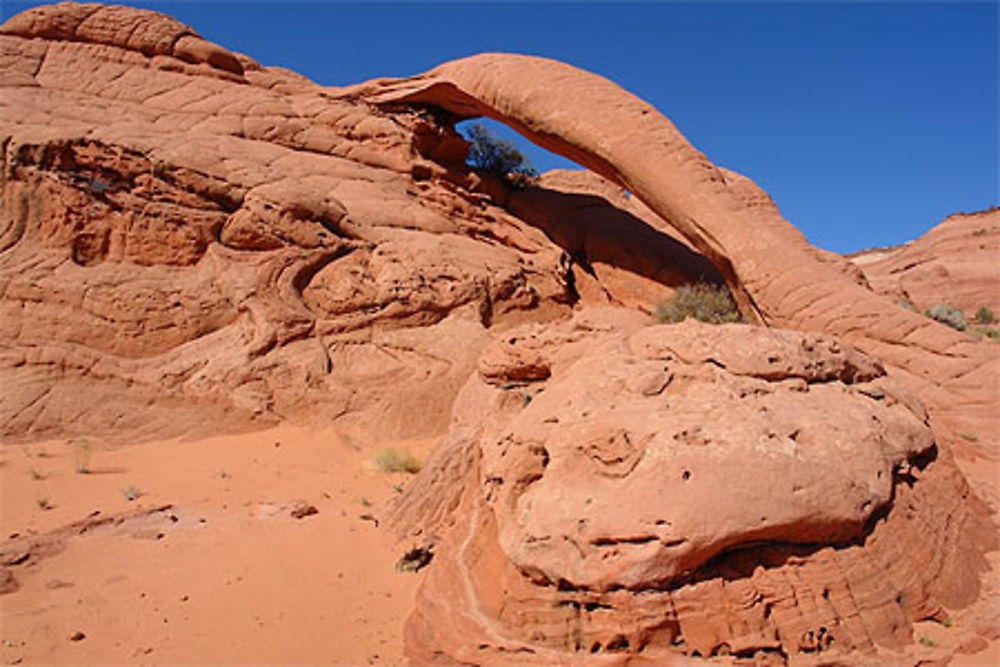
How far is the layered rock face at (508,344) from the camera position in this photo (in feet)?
11.0

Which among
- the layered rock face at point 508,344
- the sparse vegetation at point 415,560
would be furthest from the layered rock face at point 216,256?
the sparse vegetation at point 415,560

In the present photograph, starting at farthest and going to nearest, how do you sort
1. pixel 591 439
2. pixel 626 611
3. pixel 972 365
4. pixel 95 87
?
pixel 95 87
pixel 972 365
pixel 591 439
pixel 626 611

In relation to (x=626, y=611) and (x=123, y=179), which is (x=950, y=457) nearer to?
(x=626, y=611)

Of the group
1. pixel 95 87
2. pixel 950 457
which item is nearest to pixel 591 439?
pixel 950 457

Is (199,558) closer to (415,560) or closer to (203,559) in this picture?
(203,559)

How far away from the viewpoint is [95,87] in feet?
34.1

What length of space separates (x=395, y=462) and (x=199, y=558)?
244 cm

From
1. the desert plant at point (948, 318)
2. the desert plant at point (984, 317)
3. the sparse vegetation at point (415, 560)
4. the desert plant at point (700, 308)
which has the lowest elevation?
the sparse vegetation at point (415, 560)

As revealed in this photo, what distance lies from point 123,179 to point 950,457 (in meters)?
9.72

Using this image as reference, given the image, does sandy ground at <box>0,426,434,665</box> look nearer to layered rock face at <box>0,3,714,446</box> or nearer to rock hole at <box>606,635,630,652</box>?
layered rock face at <box>0,3,714,446</box>

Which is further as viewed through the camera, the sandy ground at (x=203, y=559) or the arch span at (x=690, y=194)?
the arch span at (x=690, y=194)

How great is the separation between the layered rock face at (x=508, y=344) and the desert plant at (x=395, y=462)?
2.33ft

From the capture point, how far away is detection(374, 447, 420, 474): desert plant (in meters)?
6.91

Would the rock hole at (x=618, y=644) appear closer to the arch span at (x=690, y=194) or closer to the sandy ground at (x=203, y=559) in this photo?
the sandy ground at (x=203, y=559)
